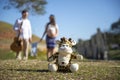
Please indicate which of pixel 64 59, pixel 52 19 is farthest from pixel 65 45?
pixel 52 19

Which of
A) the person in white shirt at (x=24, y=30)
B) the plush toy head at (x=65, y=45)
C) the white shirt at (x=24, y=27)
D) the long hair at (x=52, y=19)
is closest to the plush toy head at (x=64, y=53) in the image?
the plush toy head at (x=65, y=45)

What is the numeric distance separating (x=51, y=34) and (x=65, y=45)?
5.45 m

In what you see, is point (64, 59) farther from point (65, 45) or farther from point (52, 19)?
point (52, 19)

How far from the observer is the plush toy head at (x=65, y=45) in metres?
8.20

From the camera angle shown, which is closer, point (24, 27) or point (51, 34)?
point (24, 27)

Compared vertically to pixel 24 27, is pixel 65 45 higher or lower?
lower

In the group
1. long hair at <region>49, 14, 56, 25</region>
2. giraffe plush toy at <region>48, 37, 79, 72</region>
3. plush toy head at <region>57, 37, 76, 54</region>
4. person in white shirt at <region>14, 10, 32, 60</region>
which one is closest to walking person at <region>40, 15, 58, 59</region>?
long hair at <region>49, 14, 56, 25</region>

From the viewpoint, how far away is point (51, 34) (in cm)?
1373

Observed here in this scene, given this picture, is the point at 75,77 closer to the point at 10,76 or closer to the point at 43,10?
the point at 10,76

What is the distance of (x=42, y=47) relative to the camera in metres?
31.1

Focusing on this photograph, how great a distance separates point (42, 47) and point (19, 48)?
17.6 metres

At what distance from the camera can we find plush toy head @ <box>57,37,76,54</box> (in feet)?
26.9

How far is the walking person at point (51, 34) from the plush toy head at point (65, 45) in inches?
197

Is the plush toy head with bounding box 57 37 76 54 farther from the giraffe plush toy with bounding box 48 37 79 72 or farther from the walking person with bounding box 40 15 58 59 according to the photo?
the walking person with bounding box 40 15 58 59
